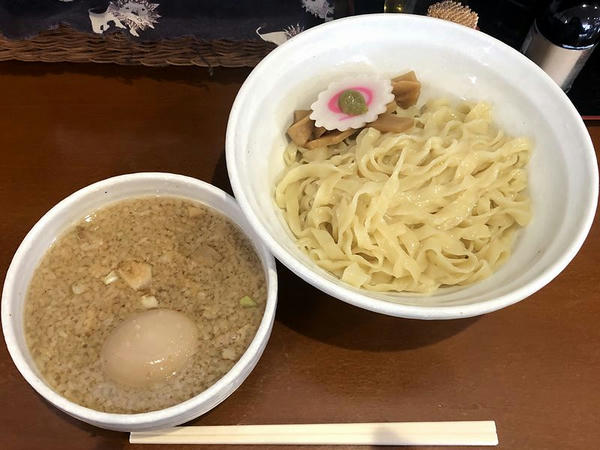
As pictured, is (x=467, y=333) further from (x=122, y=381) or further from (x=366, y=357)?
(x=122, y=381)

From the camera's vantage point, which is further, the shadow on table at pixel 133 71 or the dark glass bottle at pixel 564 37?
the shadow on table at pixel 133 71

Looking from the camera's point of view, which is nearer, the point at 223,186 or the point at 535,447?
the point at 535,447

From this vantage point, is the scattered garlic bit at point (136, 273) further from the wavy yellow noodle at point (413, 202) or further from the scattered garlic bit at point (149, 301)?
the wavy yellow noodle at point (413, 202)

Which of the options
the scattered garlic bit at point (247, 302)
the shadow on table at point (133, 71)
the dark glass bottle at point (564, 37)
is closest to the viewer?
the scattered garlic bit at point (247, 302)

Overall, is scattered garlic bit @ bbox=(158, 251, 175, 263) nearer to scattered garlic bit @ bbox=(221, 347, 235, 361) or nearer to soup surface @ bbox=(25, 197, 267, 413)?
soup surface @ bbox=(25, 197, 267, 413)

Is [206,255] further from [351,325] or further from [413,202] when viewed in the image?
[413,202]

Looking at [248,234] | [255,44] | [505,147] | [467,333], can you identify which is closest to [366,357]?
[467,333]

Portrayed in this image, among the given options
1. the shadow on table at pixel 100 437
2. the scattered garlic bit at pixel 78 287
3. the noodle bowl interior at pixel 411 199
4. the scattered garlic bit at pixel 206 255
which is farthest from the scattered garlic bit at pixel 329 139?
the shadow on table at pixel 100 437
